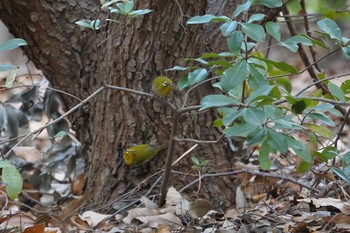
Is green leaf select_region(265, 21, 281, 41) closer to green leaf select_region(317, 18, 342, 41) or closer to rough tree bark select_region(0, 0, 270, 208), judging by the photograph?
green leaf select_region(317, 18, 342, 41)

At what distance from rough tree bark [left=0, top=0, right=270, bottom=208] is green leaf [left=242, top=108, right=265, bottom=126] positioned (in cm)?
58

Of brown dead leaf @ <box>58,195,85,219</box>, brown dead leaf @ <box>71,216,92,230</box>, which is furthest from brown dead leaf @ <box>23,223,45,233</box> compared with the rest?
brown dead leaf @ <box>58,195,85,219</box>

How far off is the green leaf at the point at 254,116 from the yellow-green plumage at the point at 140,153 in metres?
0.63

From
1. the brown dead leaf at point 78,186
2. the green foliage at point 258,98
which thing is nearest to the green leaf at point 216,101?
the green foliage at point 258,98

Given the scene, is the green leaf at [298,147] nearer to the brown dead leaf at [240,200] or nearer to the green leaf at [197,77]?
the green leaf at [197,77]

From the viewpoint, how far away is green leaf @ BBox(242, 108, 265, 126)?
1134 millimetres

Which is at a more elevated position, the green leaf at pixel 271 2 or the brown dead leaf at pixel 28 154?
the green leaf at pixel 271 2

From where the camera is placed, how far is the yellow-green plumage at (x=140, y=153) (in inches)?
68.0

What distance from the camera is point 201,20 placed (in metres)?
1.30

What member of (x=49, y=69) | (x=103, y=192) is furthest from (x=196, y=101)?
(x=49, y=69)

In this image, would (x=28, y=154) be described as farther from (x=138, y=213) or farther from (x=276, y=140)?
(x=276, y=140)

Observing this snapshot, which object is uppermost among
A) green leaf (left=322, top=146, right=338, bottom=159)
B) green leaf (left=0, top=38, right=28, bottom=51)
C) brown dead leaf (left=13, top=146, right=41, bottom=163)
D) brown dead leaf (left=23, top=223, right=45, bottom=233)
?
green leaf (left=0, top=38, right=28, bottom=51)

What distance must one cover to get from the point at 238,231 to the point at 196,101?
444 millimetres

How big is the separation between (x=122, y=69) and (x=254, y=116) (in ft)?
2.30
